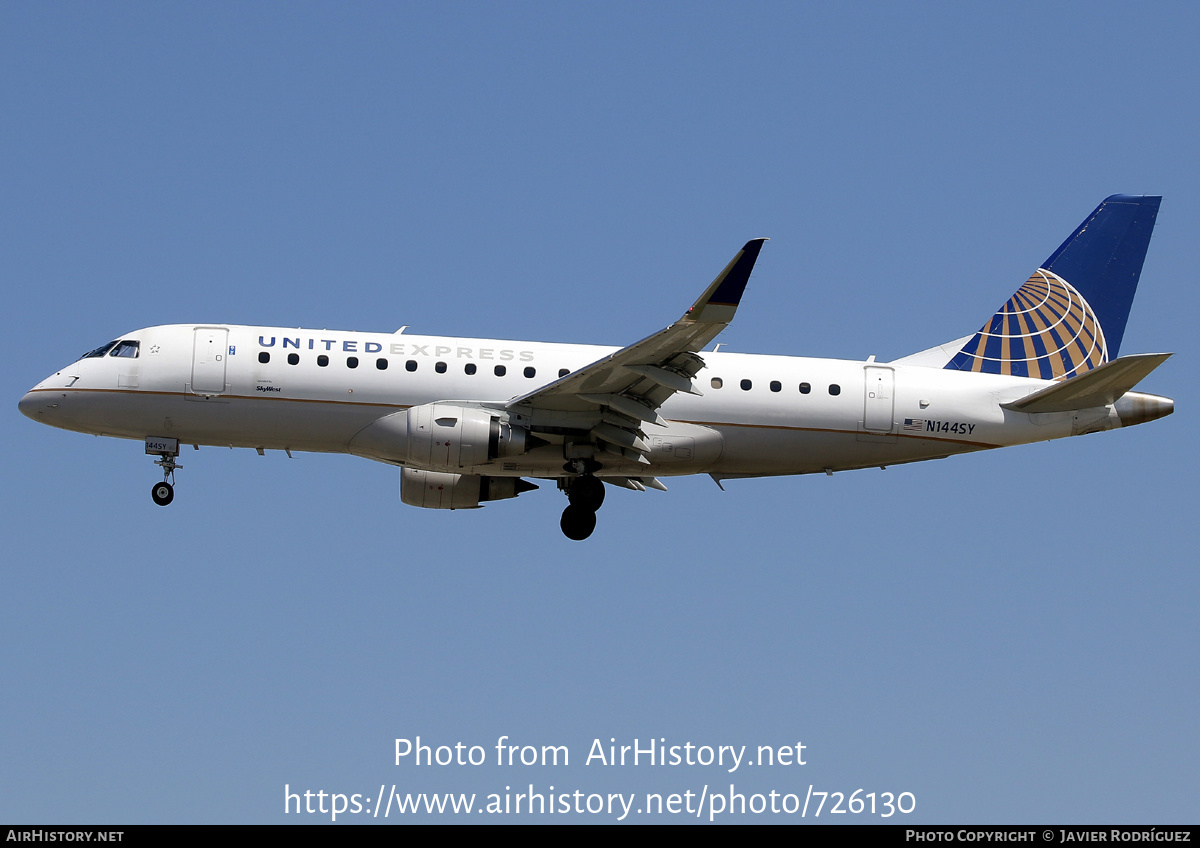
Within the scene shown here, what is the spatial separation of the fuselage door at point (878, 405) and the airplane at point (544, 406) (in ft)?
0.11

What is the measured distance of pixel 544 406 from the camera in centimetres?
3192

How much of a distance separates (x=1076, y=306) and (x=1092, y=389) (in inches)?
209

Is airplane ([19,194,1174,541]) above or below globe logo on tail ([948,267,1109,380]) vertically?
below

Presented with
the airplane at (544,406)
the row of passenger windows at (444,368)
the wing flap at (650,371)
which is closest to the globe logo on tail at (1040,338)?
the airplane at (544,406)

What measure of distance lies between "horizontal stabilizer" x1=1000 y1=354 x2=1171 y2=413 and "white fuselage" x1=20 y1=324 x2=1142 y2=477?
249 millimetres

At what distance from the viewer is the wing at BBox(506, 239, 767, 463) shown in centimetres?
2770

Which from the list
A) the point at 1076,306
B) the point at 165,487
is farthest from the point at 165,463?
the point at 1076,306

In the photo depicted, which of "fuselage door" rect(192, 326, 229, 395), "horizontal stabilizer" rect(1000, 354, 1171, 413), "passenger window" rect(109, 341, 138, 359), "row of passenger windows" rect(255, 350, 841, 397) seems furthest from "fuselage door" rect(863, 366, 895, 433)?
"passenger window" rect(109, 341, 138, 359)

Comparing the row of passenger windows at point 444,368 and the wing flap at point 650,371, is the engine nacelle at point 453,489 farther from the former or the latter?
the wing flap at point 650,371

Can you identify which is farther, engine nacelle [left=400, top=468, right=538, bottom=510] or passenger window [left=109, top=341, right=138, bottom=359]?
engine nacelle [left=400, top=468, right=538, bottom=510]

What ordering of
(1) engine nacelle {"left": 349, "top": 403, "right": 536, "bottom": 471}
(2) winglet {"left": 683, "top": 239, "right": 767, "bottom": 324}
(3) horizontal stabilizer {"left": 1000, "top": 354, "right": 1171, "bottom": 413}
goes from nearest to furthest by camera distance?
(2) winglet {"left": 683, "top": 239, "right": 767, "bottom": 324}
(1) engine nacelle {"left": 349, "top": 403, "right": 536, "bottom": 471}
(3) horizontal stabilizer {"left": 1000, "top": 354, "right": 1171, "bottom": 413}

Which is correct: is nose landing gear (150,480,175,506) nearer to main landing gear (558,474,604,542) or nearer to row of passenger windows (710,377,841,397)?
main landing gear (558,474,604,542)

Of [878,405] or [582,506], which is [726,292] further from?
[582,506]

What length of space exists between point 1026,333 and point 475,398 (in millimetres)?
14297
